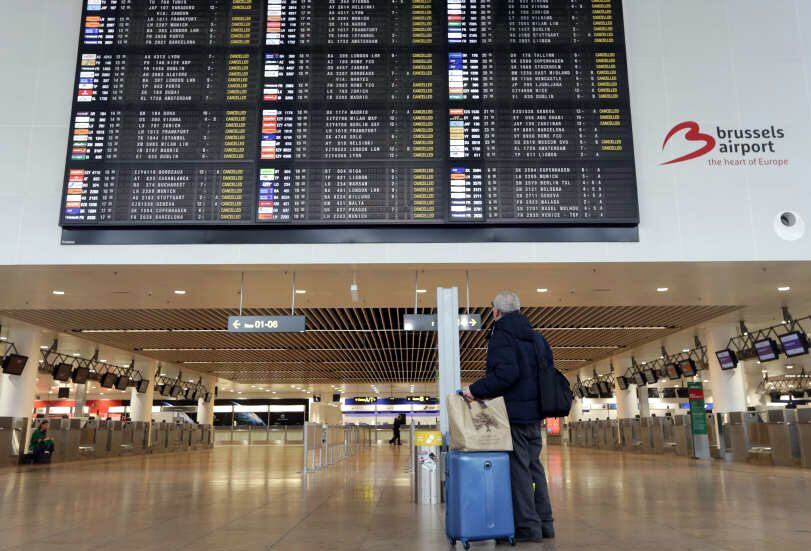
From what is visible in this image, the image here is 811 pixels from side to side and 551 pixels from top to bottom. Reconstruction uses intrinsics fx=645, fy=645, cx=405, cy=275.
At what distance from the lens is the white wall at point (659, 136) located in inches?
320

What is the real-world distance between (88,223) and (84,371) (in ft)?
42.8

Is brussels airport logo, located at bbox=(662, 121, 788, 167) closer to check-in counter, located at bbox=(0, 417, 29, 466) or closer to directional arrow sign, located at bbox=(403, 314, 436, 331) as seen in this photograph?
directional arrow sign, located at bbox=(403, 314, 436, 331)

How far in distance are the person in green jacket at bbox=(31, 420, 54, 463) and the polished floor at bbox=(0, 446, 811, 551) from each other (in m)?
6.66

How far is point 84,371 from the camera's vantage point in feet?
62.6

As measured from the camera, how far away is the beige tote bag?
3965 millimetres

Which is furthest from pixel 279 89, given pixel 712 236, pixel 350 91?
pixel 712 236

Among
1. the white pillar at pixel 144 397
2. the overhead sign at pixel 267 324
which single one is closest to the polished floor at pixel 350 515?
the overhead sign at pixel 267 324

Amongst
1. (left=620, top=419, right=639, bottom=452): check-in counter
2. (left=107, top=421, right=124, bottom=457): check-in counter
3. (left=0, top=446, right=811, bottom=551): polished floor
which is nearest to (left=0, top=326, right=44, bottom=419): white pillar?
(left=107, top=421, right=124, bottom=457): check-in counter

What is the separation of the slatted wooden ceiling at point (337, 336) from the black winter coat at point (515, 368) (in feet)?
32.1

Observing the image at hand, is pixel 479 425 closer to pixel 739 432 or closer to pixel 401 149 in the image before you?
pixel 401 149

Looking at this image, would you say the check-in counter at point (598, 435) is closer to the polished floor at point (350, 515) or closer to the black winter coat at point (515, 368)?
the polished floor at point (350, 515)

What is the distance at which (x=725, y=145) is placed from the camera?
27.5 feet

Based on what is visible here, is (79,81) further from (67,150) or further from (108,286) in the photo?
(108,286)

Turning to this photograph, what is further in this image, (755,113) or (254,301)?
(254,301)
